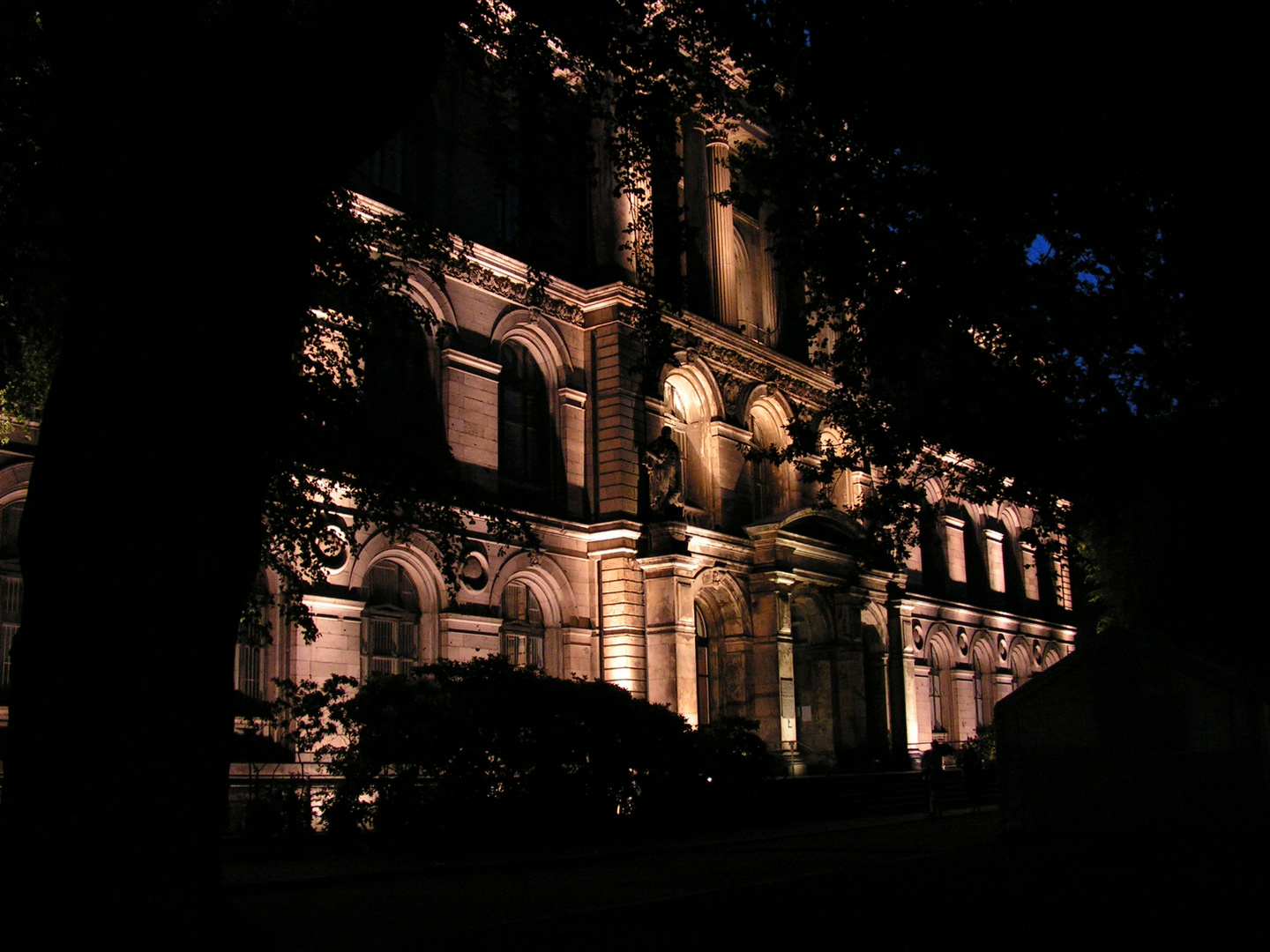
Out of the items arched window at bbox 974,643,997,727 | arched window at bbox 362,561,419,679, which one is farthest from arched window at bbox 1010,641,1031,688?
arched window at bbox 362,561,419,679

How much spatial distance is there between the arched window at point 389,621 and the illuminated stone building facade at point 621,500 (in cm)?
4

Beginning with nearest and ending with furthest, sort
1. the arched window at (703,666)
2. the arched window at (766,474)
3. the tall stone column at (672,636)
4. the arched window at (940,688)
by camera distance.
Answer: the tall stone column at (672,636), the arched window at (703,666), the arched window at (766,474), the arched window at (940,688)

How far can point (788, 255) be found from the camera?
596 inches

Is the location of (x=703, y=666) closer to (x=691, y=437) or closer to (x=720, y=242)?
(x=691, y=437)

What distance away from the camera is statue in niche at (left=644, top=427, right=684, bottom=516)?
2944 cm

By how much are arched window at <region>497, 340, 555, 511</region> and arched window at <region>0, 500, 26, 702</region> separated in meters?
10.7

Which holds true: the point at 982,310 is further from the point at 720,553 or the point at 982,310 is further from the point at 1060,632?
the point at 1060,632

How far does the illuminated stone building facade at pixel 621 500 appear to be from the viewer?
26.0 metres

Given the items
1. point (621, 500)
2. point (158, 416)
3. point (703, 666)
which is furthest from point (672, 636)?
point (158, 416)

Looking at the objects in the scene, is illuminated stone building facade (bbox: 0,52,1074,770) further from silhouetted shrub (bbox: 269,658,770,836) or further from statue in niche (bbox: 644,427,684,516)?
silhouetted shrub (bbox: 269,658,770,836)

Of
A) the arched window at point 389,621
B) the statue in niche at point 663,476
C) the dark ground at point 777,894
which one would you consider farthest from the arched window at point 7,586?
the statue in niche at point 663,476

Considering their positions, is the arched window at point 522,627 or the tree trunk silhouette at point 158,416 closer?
the tree trunk silhouette at point 158,416

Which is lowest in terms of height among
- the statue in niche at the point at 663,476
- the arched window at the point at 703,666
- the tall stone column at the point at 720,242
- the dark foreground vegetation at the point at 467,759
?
the dark foreground vegetation at the point at 467,759

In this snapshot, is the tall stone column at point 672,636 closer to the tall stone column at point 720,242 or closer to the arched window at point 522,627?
the arched window at point 522,627
